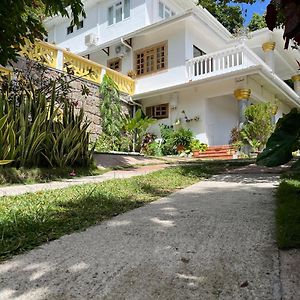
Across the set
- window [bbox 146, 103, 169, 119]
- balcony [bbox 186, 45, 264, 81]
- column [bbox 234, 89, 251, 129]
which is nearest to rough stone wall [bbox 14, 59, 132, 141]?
window [bbox 146, 103, 169, 119]

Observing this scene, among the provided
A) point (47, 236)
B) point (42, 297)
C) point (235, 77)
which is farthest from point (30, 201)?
point (235, 77)

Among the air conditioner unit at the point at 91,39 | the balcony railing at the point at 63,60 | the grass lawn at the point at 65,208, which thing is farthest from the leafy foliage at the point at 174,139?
the grass lawn at the point at 65,208

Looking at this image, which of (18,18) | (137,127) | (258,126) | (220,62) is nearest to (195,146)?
(137,127)

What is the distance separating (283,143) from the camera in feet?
8.03

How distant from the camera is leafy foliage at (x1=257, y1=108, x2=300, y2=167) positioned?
7.89ft

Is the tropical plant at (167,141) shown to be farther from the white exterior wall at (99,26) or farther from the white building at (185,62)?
the white exterior wall at (99,26)

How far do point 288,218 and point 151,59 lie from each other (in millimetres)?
14640

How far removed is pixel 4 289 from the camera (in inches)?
65.1

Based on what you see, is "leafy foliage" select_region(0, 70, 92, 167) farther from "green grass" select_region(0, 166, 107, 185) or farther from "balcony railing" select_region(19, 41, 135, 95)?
"balcony railing" select_region(19, 41, 135, 95)

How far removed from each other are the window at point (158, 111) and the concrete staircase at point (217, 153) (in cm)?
281

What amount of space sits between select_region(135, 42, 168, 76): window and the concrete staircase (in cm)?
440

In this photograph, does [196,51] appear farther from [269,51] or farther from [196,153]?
[196,153]

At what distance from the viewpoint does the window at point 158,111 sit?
16209 millimetres

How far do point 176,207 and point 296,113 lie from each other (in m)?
1.49
